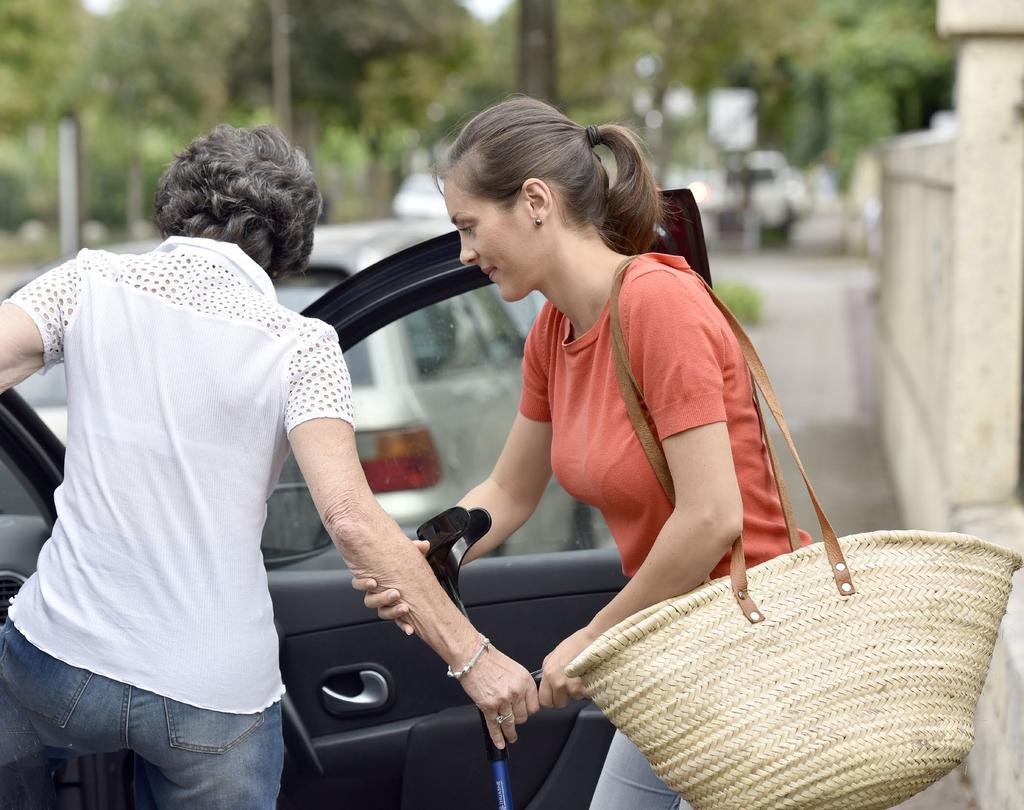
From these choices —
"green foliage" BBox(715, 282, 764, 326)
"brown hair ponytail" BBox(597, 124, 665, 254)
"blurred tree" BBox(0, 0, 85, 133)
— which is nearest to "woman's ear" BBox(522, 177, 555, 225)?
"brown hair ponytail" BBox(597, 124, 665, 254)

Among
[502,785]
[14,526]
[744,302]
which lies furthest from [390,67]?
[502,785]

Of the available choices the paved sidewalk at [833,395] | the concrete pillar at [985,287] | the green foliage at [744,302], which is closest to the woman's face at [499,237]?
the paved sidewalk at [833,395]

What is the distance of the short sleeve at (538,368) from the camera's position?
2.44 m

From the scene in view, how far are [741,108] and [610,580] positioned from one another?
100 feet

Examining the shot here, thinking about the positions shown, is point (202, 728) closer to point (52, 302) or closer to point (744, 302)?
point (52, 302)

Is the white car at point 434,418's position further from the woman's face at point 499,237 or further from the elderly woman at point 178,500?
the elderly woman at point 178,500

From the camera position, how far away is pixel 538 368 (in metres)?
2.48

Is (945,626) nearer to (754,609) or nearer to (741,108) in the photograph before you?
(754,609)

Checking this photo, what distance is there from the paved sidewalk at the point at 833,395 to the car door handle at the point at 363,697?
5.87ft

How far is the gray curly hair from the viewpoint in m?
2.24

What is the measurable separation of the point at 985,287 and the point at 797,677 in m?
3.58

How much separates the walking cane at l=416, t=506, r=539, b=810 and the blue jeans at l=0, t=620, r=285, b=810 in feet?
1.15

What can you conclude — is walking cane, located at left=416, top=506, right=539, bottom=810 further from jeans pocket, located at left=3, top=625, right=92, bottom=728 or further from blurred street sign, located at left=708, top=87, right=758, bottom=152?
blurred street sign, located at left=708, top=87, right=758, bottom=152

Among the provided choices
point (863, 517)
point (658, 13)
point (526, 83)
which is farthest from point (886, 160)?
point (658, 13)
